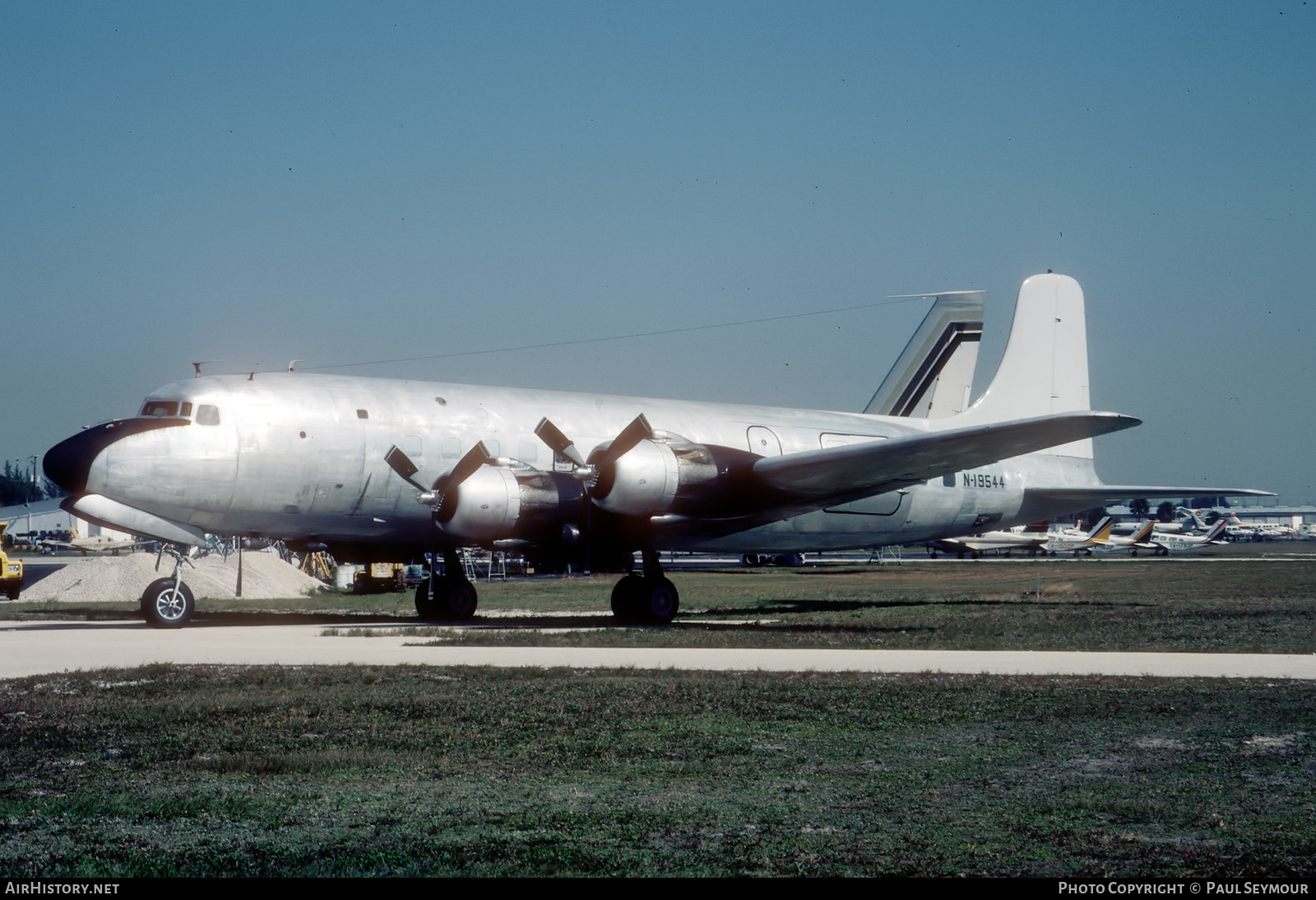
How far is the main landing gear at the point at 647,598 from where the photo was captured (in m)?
24.8

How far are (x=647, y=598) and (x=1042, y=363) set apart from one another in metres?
15.5

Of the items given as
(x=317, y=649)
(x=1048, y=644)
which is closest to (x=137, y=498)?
(x=317, y=649)

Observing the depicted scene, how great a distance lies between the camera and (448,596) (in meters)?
26.7

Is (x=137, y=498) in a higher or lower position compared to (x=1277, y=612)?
higher

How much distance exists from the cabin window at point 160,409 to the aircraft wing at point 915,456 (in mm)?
11010

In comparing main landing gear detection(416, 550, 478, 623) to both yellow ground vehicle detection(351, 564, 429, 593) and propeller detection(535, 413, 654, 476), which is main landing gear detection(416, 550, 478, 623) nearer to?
propeller detection(535, 413, 654, 476)

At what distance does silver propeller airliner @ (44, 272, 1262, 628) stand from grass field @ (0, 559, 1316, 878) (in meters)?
7.58

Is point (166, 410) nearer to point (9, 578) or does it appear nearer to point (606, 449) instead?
point (606, 449)

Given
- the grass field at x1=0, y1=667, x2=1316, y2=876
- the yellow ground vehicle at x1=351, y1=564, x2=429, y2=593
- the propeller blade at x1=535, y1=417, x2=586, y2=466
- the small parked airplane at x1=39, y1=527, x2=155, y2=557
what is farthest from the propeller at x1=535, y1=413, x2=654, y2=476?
the small parked airplane at x1=39, y1=527, x2=155, y2=557

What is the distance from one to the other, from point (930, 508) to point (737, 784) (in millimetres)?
23350

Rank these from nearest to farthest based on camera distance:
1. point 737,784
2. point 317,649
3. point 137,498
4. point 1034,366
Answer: point 737,784
point 317,649
point 137,498
point 1034,366

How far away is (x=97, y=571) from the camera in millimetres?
40375

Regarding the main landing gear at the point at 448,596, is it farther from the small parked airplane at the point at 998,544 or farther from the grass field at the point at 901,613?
the small parked airplane at the point at 998,544

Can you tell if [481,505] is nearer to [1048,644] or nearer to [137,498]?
[137,498]
